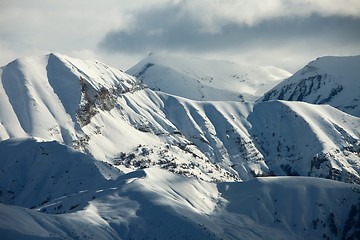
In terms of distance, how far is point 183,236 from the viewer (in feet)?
552

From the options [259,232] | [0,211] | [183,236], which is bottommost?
[259,232]

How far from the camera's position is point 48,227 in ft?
487

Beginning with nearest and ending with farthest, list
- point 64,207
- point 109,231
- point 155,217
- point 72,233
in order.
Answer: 1. point 72,233
2. point 109,231
3. point 155,217
4. point 64,207

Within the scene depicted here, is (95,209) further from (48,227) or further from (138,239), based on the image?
(48,227)

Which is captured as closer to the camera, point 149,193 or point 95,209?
point 95,209

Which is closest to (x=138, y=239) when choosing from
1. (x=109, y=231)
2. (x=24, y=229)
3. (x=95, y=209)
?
(x=109, y=231)

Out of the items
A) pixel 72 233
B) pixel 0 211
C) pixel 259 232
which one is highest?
pixel 0 211

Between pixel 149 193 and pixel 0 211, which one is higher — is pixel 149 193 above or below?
below

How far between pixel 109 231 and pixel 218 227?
34126mm

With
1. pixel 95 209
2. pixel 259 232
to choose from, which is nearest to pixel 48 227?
pixel 95 209

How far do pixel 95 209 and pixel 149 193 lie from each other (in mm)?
19360

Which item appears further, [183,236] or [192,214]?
[192,214]

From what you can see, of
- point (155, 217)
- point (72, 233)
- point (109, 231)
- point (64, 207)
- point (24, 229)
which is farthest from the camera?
point (64, 207)

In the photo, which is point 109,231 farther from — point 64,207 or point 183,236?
point 64,207
